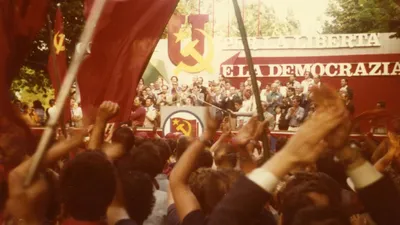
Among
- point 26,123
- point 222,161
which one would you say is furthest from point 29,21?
point 222,161

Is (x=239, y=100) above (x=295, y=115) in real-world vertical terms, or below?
above

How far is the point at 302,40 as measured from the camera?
82.2 feet

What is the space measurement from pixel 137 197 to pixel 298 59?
2196cm

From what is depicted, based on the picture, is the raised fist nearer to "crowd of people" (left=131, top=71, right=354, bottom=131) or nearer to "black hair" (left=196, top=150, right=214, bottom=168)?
"black hair" (left=196, top=150, right=214, bottom=168)

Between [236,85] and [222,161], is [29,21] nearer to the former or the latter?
[222,161]

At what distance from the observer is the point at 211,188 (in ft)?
10.4

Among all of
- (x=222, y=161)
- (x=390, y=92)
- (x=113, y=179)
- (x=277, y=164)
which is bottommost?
(x=390, y=92)

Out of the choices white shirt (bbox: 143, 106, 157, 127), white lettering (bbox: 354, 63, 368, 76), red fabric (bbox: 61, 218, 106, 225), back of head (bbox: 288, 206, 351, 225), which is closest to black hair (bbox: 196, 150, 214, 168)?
red fabric (bbox: 61, 218, 106, 225)

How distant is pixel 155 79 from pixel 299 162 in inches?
1019

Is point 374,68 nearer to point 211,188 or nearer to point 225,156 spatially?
point 225,156

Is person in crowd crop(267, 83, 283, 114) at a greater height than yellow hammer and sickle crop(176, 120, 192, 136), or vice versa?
yellow hammer and sickle crop(176, 120, 192, 136)

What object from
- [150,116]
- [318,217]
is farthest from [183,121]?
[318,217]

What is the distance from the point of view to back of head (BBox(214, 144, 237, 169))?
4.64 meters

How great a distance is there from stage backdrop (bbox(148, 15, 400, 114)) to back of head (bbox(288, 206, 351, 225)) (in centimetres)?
2138
